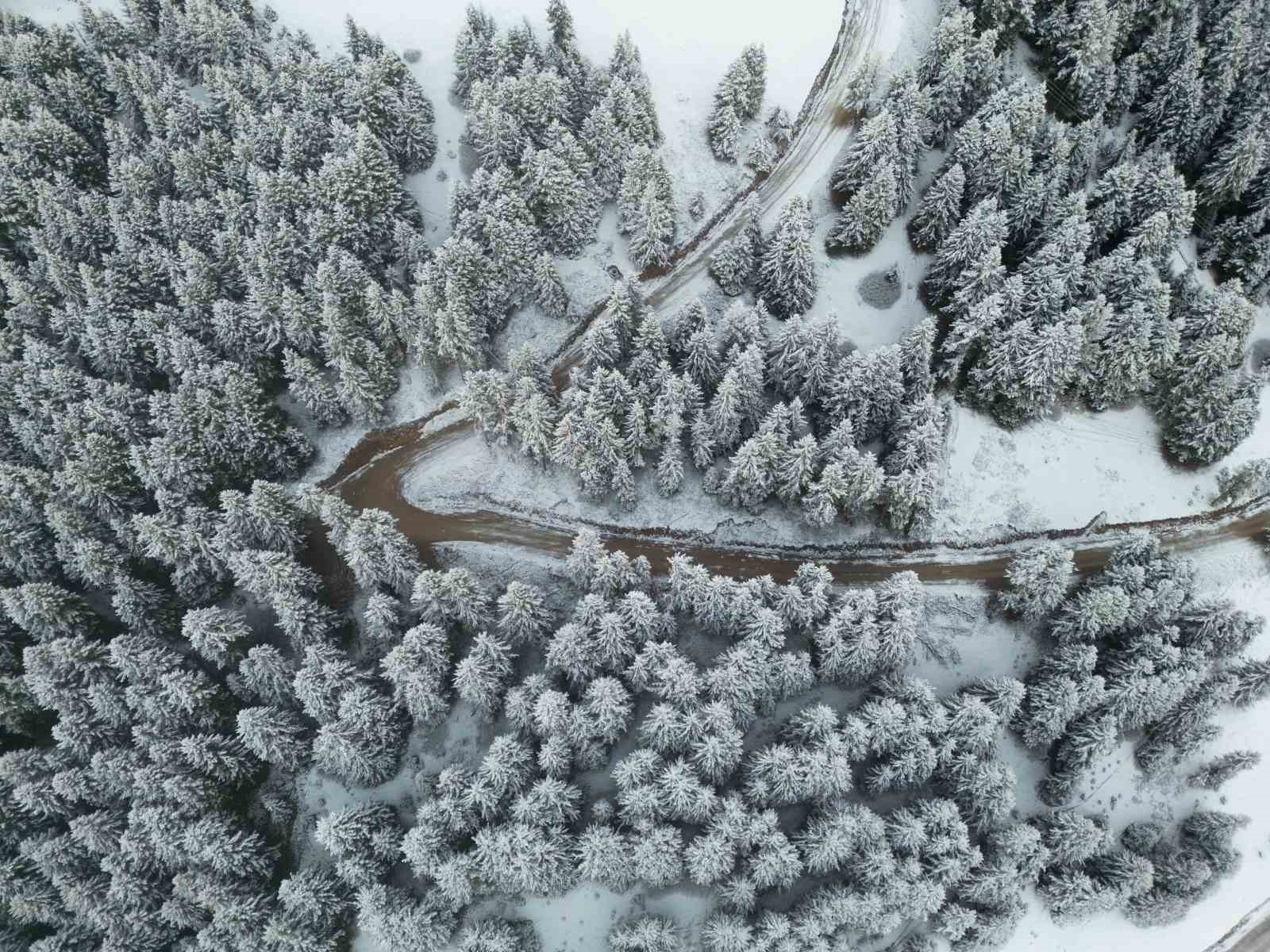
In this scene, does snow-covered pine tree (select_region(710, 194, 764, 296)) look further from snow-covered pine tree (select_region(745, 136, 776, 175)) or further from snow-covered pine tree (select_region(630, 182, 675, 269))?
snow-covered pine tree (select_region(745, 136, 776, 175))

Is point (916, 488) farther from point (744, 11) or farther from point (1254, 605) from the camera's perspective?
point (744, 11)

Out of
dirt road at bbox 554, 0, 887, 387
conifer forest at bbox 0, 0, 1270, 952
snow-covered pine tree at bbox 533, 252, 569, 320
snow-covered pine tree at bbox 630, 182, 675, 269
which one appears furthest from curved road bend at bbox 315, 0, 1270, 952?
snow-covered pine tree at bbox 630, 182, 675, 269

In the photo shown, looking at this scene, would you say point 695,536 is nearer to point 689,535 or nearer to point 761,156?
point 689,535

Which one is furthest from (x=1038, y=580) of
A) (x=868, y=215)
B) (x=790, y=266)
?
(x=868, y=215)

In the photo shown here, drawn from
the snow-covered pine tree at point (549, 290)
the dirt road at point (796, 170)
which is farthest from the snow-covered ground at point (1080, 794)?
the dirt road at point (796, 170)

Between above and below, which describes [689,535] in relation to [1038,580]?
above

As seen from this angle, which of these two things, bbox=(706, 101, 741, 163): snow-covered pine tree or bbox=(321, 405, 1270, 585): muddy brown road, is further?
bbox=(706, 101, 741, 163): snow-covered pine tree

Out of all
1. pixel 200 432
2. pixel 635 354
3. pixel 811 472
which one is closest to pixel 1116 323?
pixel 811 472

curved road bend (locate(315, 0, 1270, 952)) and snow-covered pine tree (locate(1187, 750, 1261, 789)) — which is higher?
curved road bend (locate(315, 0, 1270, 952))

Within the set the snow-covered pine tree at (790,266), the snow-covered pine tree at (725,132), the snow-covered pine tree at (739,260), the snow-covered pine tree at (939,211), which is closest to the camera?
the snow-covered pine tree at (790,266)

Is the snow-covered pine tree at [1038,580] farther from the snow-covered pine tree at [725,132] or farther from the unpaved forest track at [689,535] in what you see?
the snow-covered pine tree at [725,132]
